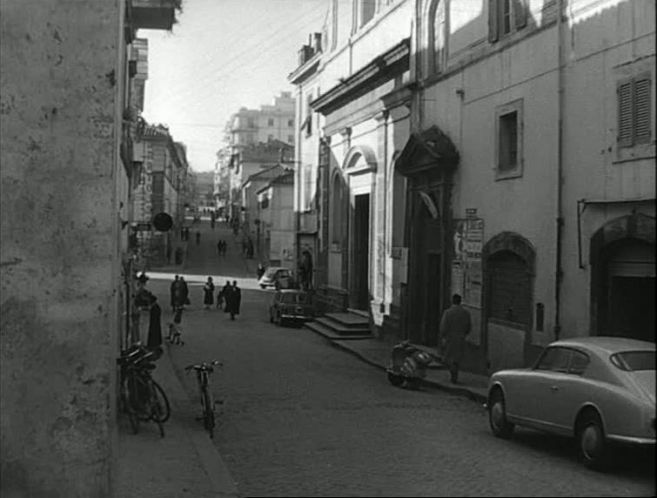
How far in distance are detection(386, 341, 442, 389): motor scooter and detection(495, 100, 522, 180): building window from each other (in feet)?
9.91

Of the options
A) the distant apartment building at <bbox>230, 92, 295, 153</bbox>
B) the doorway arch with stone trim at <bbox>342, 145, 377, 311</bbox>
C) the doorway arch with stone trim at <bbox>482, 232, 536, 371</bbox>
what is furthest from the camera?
the doorway arch with stone trim at <bbox>342, 145, 377, 311</bbox>

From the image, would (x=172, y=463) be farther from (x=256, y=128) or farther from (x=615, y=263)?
(x=615, y=263)

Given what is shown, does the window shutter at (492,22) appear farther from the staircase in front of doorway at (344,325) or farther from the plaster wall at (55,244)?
the staircase in front of doorway at (344,325)

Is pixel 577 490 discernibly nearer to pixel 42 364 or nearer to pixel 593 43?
pixel 42 364

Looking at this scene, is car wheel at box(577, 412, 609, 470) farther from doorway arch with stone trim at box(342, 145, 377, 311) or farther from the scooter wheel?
doorway arch with stone trim at box(342, 145, 377, 311)

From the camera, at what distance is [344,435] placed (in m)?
6.61

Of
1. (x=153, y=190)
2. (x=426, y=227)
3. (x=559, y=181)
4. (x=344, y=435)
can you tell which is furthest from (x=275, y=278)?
(x=344, y=435)

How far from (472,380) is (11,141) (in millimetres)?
8942

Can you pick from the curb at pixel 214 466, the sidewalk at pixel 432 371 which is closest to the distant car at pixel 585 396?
the curb at pixel 214 466

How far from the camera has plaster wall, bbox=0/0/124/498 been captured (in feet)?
20.6

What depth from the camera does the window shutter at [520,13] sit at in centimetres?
1402

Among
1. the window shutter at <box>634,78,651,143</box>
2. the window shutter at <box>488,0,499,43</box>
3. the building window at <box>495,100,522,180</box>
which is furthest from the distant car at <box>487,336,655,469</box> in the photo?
the window shutter at <box>488,0,499,43</box>

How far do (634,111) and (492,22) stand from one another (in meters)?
4.56

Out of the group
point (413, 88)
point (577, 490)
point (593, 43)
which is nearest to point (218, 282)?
point (413, 88)
